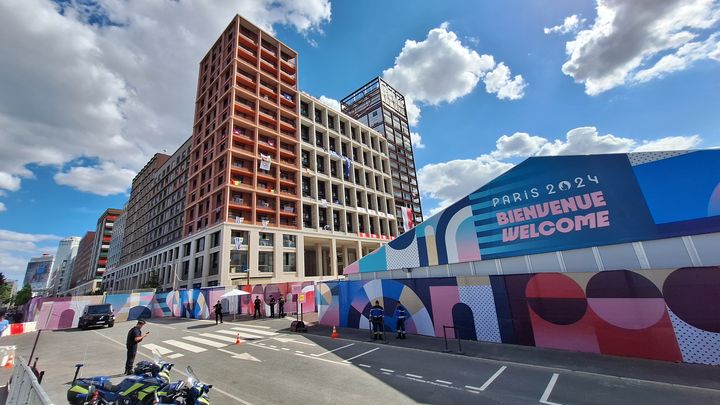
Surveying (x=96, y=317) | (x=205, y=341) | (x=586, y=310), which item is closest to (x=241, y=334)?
(x=205, y=341)

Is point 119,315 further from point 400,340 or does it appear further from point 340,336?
point 400,340

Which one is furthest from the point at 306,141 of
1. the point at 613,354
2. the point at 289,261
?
the point at 613,354

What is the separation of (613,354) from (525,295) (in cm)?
310

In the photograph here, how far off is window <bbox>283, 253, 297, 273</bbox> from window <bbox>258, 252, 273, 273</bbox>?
2233mm

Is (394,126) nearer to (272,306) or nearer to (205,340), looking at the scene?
(272,306)

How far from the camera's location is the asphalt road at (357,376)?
7188 mm

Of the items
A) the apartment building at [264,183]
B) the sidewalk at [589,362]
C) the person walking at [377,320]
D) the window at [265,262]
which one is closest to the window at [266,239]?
the apartment building at [264,183]

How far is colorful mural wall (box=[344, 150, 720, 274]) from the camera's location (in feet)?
34.5

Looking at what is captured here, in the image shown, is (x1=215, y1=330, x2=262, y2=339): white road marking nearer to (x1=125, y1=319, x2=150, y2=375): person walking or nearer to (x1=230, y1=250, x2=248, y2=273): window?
(x1=125, y1=319, x2=150, y2=375): person walking

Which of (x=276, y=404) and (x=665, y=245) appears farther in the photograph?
(x=665, y=245)

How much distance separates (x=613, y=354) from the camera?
32.8ft

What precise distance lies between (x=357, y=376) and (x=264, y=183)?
131 ft

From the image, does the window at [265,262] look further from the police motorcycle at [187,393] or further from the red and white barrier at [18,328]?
the police motorcycle at [187,393]

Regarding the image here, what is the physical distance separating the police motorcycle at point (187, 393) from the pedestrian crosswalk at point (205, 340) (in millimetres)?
7427
